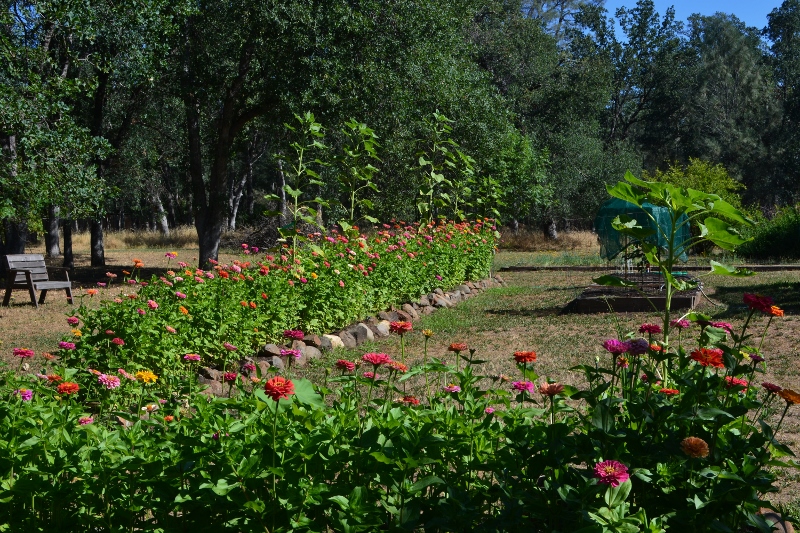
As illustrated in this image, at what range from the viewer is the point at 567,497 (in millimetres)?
2105

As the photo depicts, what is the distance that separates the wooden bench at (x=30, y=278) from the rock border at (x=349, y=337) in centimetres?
514

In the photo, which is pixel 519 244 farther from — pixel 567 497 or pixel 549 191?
pixel 567 497

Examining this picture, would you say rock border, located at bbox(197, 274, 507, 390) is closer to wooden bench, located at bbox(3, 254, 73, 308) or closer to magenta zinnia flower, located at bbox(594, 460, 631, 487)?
magenta zinnia flower, located at bbox(594, 460, 631, 487)

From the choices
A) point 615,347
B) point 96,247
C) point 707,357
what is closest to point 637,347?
point 615,347

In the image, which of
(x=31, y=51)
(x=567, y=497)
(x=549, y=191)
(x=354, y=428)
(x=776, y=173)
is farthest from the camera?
(x=776, y=173)

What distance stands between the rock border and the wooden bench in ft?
16.9

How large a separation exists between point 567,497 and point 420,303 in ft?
28.1

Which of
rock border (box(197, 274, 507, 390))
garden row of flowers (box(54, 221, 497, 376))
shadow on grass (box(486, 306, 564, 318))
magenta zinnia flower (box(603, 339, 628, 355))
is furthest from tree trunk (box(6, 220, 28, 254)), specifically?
magenta zinnia flower (box(603, 339, 628, 355))

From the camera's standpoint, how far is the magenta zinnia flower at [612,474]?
200 cm

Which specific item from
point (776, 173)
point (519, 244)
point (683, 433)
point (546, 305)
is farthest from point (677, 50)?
point (683, 433)

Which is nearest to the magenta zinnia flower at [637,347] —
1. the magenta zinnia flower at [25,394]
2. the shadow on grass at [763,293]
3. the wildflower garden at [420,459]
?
the wildflower garden at [420,459]

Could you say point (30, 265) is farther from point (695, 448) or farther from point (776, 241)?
point (776, 241)

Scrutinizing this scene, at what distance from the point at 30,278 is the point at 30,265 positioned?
0.54 meters

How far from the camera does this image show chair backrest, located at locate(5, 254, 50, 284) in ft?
38.9
